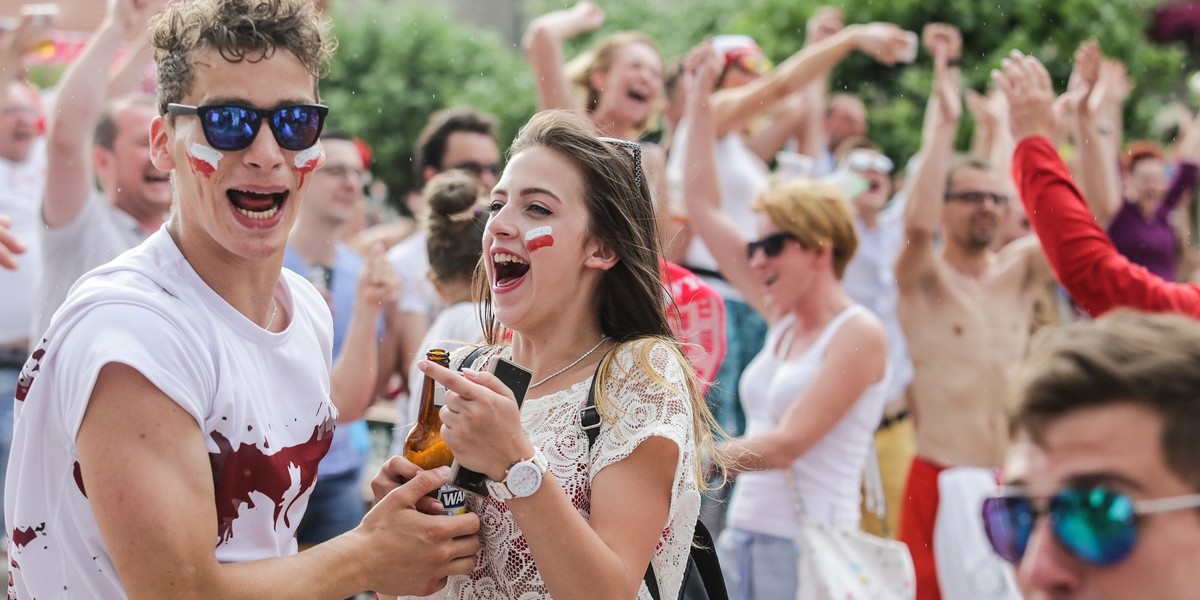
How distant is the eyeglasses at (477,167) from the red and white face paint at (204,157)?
334 centimetres

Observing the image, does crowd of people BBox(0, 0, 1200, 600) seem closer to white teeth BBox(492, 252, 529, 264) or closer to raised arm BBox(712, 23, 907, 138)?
white teeth BBox(492, 252, 529, 264)

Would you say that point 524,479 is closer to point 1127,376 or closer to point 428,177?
point 1127,376

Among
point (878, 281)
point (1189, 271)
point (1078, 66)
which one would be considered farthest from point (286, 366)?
point (1189, 271)

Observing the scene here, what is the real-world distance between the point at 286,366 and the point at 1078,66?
3.40m

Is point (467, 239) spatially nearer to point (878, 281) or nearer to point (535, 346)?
point (535, 346)

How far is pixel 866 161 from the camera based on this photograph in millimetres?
7043

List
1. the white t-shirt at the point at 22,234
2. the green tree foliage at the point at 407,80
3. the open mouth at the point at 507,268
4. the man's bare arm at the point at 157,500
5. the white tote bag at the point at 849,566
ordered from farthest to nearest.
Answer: the green tree foliage at the point at 407,80 < the white t-shirt at the point at 22,234 < the white tote bag at the point at 849,566 < the open mouth at the point at 507,268 < the man's bare arm at the point at 157,500

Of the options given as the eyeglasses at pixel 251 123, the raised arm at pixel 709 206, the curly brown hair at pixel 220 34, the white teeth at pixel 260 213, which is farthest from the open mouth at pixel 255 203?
the raised arm at pixel 709 206

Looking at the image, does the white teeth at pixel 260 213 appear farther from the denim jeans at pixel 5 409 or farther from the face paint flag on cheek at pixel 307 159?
the denim jeans at pixel 5 409

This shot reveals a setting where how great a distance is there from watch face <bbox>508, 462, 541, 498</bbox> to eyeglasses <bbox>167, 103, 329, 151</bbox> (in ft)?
2.92

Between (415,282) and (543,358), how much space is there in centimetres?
285

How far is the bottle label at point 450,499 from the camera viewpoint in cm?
244

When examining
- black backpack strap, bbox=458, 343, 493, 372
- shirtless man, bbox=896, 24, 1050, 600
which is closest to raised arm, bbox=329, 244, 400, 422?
black backpack strap, bbox=458, 343, 493, 372

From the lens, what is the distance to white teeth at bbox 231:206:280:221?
252cm
